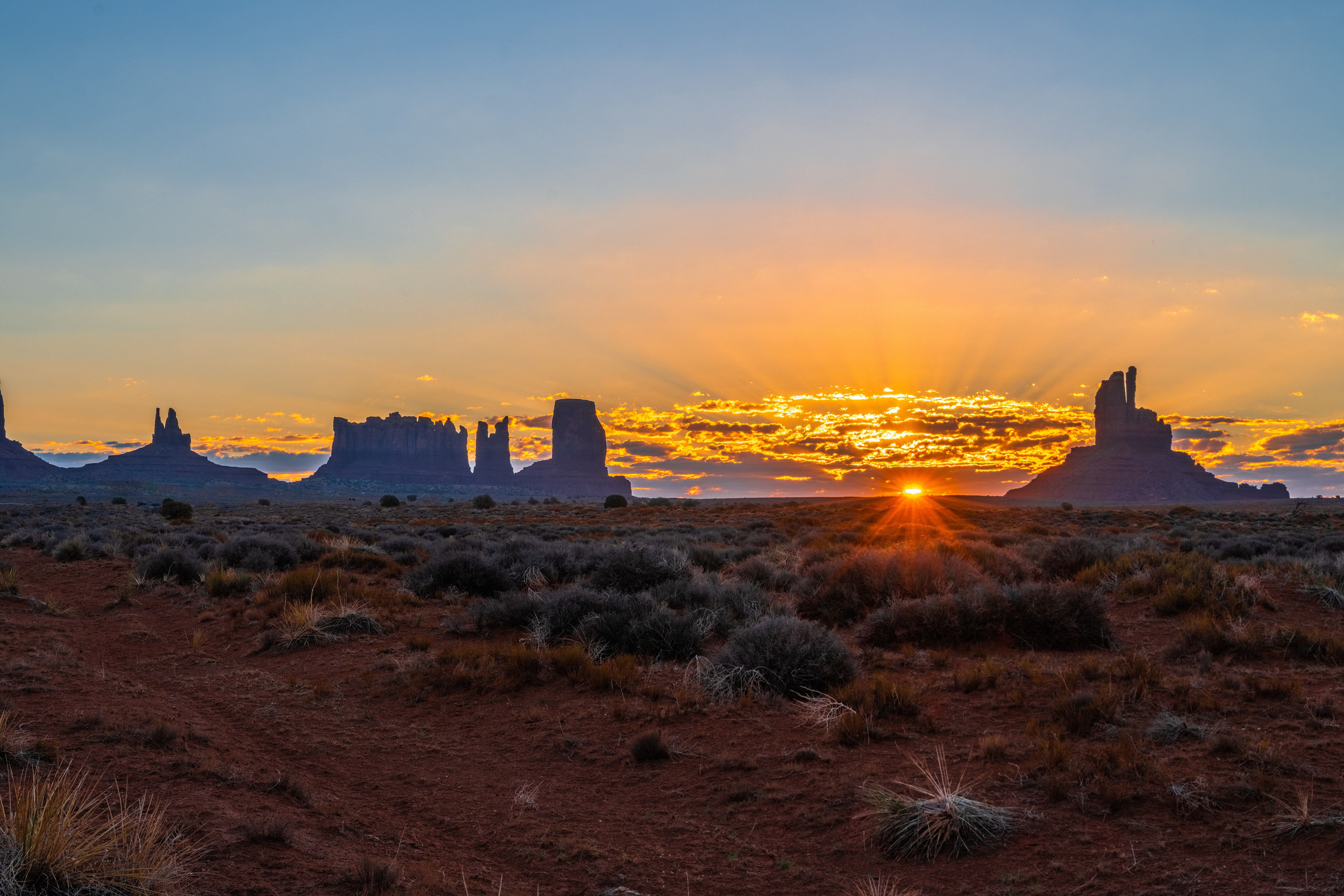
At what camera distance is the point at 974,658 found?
10.4m

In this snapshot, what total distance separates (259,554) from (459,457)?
607 ft

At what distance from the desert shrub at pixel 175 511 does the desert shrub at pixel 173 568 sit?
2844 cm

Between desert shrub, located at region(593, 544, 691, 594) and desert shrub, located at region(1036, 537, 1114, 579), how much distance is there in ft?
25.5

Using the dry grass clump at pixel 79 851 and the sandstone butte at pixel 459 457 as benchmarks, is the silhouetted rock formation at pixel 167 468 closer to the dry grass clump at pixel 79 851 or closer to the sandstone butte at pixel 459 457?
the sandstone butte at pixel 459 457

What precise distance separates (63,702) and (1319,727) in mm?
11789

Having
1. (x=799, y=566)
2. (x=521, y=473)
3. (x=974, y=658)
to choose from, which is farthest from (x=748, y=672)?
(x=521, y=473)

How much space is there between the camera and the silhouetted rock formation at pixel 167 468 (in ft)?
457

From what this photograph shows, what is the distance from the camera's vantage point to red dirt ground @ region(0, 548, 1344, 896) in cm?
500

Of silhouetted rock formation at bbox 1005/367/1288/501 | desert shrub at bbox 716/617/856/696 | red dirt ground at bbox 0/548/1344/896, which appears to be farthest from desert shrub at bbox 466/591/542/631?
silhouetted rock formation at bbox 1005/367/1288/501

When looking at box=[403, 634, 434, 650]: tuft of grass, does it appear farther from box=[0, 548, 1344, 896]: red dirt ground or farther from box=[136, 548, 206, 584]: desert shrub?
box=[136, 548, 206, 584]: desert shrub

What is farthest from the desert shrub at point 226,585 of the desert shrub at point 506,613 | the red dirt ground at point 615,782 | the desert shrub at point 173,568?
the desert shrub at point 506,613

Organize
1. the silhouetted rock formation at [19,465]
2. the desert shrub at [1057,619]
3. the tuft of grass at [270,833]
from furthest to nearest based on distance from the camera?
1. the silhouetted rock formation at [19,465]
2. the desert shrub at [1057,619]
3. the tuft of grass at [270,833]

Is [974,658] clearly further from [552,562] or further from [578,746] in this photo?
[552,562]

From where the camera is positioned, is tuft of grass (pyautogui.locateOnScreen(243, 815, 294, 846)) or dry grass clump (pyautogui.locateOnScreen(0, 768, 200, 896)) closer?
dry grass clump (pyautogui.locateOnScreen(0, 768, 200, 896))
